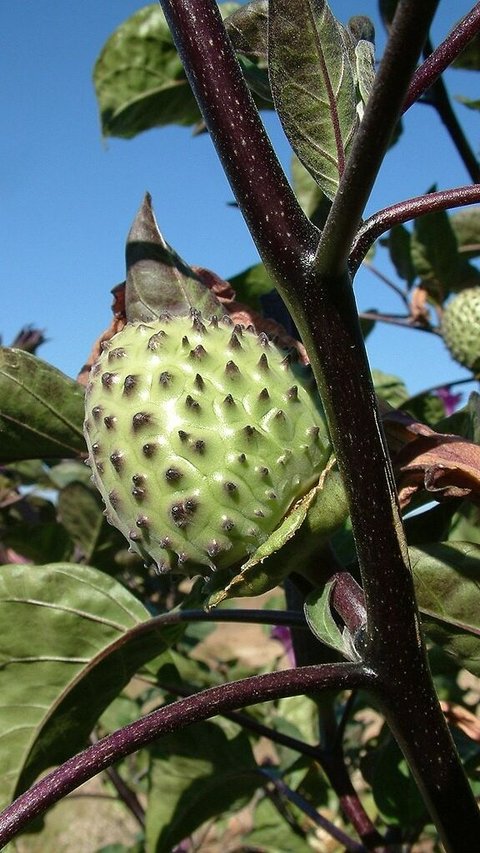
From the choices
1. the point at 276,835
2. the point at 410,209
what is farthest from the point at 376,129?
the point at 276,835

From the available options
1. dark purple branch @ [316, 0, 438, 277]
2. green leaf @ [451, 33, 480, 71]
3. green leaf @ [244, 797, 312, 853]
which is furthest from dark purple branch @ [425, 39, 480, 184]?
green leaf @ [244, 797, 312, 853]

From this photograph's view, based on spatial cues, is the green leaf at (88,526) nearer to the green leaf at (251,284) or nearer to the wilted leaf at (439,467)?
the green leaf at (251,284)

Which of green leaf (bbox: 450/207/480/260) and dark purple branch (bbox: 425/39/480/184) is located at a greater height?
dark purple branch (bbox: 425/39/480/184)

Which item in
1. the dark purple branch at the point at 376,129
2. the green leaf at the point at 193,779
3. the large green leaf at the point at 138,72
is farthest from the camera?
the large green leaf at the point at 138,72

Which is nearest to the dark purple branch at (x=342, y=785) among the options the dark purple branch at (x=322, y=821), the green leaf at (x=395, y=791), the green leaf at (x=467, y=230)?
the dark purple branch at (x=322, y=821)

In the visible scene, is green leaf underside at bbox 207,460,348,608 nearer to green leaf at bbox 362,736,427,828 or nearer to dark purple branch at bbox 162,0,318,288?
dark purple branch at bbox 162,0,318,288
